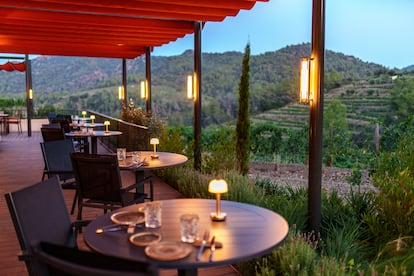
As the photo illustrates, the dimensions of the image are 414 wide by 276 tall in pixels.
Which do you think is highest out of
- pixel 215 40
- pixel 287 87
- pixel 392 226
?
pixel 215 40

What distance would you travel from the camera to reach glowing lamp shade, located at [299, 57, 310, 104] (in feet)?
14.2

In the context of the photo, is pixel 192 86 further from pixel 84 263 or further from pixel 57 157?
pixel 84 263

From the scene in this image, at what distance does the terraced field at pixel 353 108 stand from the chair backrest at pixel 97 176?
14.4 m

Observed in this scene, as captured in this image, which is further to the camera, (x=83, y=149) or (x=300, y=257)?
(x=83, y=149)

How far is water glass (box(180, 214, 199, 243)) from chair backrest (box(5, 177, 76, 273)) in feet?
2.38

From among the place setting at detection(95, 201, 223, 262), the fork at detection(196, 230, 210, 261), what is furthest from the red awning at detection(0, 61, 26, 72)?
the fork at detection(196, 230, 210, 261)

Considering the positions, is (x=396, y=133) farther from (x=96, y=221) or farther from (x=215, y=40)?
(x=215, y=40)

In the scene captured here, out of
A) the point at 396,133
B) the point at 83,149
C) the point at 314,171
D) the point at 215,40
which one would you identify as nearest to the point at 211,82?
the point at 215,40

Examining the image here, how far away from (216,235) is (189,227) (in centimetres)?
19

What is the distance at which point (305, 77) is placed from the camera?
4.35 metres

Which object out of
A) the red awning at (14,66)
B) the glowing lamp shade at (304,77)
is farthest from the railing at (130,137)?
the red awning at (14,66)

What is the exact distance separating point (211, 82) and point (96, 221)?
24.9 metres

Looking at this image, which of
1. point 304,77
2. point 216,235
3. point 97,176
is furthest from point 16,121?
point 216,235

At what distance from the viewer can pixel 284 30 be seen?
2839 cm
